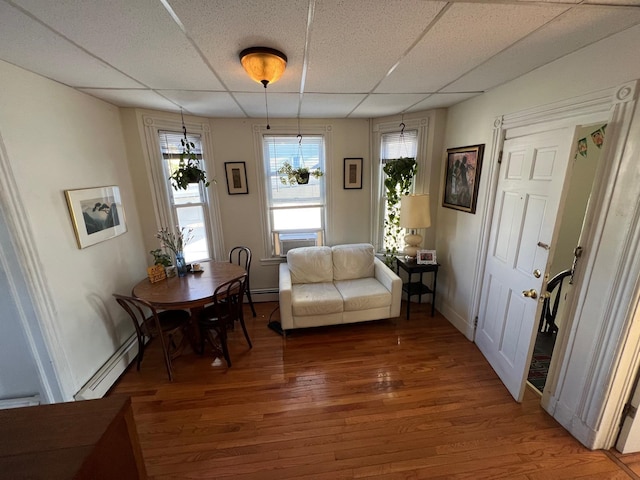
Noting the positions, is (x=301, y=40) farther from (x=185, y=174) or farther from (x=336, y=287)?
(x=336, y=287)

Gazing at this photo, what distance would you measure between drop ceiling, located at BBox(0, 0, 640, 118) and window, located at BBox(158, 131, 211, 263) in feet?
2.49

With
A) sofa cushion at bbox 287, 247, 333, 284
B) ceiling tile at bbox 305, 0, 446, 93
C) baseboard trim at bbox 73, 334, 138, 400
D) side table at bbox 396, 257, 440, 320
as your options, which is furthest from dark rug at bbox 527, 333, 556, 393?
baseboard trim at bbox 73, 334, 138, 400

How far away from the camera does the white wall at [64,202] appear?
155 centimetres

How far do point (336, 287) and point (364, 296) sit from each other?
15.3 inches

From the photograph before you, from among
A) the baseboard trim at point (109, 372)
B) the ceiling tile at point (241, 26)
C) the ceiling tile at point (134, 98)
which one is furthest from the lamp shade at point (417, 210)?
the baseboard trim at point (109, 372)

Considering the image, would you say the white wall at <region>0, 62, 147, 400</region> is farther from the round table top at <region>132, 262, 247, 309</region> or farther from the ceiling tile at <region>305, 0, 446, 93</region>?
the ceiling tile at <region>305, 0, 446, 93</region>

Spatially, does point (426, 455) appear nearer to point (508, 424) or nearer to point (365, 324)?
point (508, 424)

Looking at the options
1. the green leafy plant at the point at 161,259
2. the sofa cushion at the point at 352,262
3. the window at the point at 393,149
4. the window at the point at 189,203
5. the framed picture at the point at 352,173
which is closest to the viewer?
the green leafy plant at the point at 161,259

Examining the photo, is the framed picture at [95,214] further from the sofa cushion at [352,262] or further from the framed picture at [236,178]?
the sofa cushion at [352,262]

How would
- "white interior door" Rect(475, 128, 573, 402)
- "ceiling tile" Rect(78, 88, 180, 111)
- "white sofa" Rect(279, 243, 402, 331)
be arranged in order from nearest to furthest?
"white interior door" Rect(475, 128, 573, 402)
"ceiling tile" Rect(78, 88, 180, 111)
"white sofa" Rect(279, 243, 402, 331)

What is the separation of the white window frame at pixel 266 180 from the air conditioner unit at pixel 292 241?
0.03 m

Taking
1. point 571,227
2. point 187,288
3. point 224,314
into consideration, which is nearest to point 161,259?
point 187,288

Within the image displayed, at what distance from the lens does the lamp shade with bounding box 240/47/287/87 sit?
1343 mm

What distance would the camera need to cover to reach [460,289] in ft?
9.14
